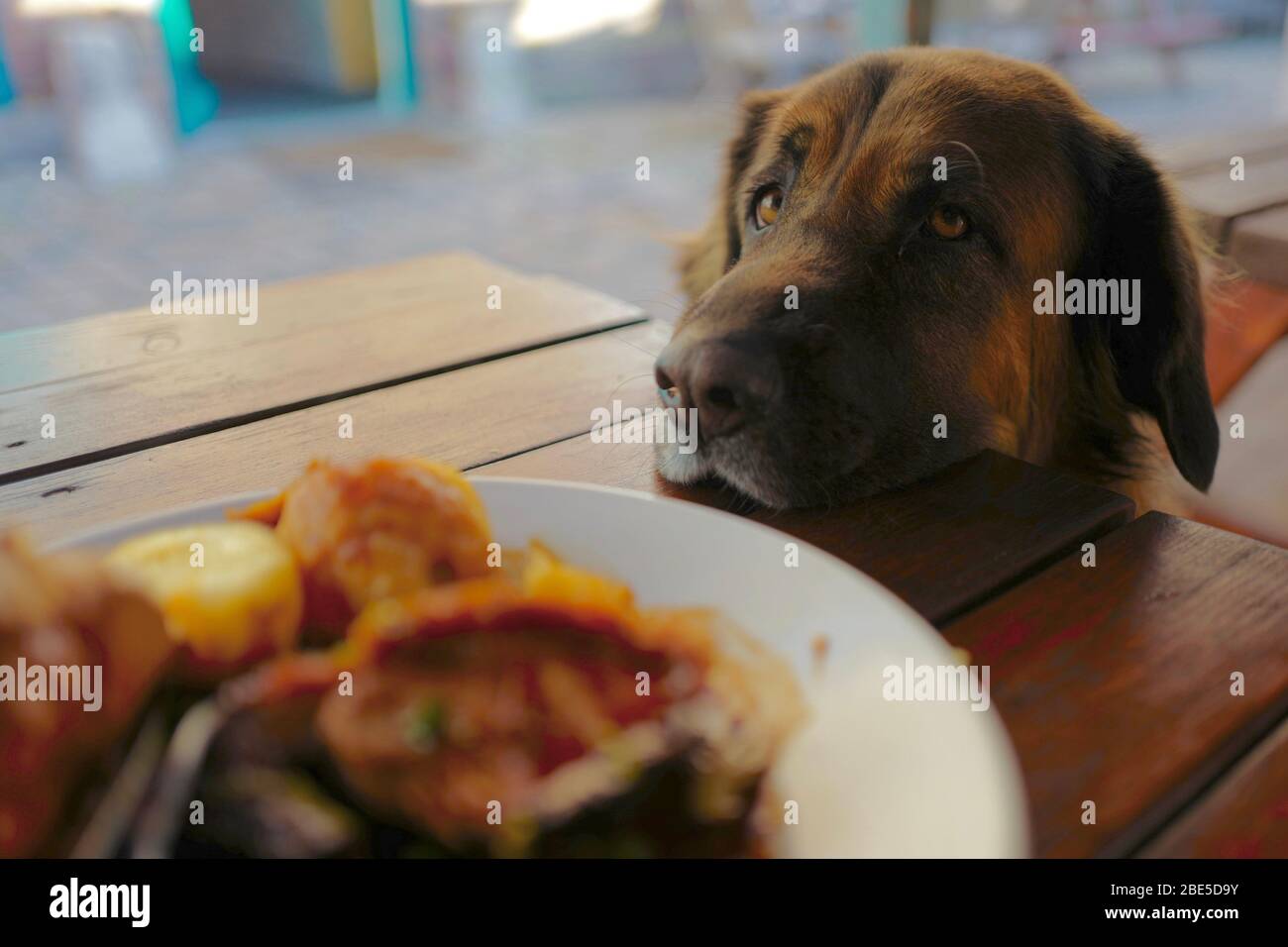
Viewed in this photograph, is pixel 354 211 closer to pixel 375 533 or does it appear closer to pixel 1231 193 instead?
pixel 1231 193

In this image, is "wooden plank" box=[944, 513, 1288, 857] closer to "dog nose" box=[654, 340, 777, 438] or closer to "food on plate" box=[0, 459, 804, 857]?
"food on plate" box=[0, 459, 804, 857]

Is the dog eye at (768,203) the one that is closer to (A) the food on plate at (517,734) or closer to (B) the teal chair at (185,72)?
(A) the food on plate at (517,734)

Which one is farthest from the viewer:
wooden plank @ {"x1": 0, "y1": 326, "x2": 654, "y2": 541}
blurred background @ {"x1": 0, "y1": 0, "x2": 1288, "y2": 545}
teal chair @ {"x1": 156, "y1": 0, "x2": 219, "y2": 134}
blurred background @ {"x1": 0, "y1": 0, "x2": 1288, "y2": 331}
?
teal chair @ {"x1": 156, "y1": 0, "x2": 219, "y2": 134}

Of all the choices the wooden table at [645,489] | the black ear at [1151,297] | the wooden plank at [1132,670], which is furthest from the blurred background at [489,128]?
the wooden plank at [1132,670]

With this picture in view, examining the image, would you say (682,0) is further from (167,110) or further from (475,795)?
(475,795)

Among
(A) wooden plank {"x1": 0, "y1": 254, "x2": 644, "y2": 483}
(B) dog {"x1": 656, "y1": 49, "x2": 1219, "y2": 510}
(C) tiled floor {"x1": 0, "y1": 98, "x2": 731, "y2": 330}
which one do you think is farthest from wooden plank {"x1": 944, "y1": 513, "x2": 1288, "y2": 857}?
(C) tiled floor {"x1": 0, "y1": 98, "x2": 731, "y2": 330}
